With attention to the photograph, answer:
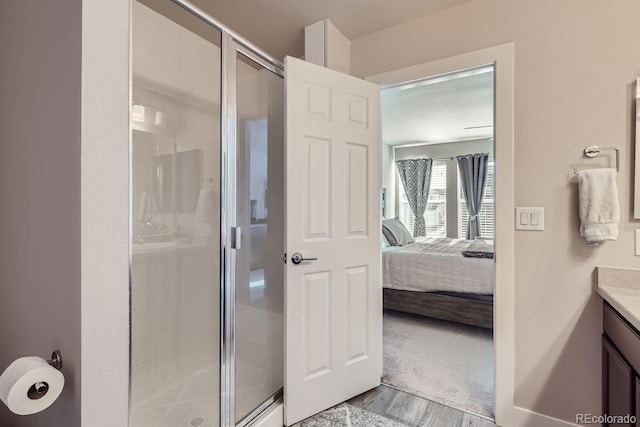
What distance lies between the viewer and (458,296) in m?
3.12

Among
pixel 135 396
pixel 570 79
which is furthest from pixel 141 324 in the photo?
pixel 570 79

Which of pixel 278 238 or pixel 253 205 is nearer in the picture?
pixel 253 205

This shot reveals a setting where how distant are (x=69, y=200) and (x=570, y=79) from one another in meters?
2.17

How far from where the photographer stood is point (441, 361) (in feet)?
8.01

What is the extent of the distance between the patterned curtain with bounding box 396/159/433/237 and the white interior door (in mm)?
4584

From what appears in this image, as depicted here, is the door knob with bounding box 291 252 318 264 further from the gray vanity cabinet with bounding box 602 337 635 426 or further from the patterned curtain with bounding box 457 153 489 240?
the patterned curtain with bounding box 457 153 489 240

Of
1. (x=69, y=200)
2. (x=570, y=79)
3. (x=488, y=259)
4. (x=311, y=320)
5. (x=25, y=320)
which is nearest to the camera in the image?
(x=69, y=200)

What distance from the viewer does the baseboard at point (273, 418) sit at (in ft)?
5.22

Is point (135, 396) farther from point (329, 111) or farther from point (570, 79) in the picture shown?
point (570, 79)

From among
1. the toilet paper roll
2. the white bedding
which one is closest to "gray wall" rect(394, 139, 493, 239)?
the white bedding

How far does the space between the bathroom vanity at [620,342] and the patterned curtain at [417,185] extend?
194 inches

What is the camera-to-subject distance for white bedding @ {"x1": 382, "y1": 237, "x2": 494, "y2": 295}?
305 cm

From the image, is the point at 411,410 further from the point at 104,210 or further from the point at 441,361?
the point at 104,210

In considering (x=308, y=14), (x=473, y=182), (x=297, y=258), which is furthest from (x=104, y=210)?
(x=473, y=182)
